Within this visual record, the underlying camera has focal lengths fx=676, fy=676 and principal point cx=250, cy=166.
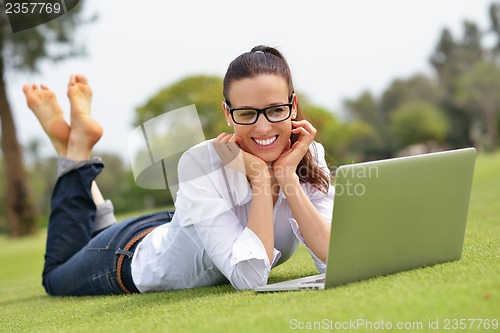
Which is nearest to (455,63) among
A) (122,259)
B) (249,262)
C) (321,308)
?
(122,259)

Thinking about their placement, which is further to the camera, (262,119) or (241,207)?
(241,207)

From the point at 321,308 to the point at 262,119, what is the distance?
1.06 meters

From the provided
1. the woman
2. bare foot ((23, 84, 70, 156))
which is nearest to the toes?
bare foot ((23, 84, 70, 156))

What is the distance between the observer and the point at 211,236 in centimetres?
288

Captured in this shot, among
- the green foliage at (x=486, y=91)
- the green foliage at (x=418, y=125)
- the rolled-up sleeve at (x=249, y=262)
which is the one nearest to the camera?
the rolled-up sleeve at (x=249, y=262)

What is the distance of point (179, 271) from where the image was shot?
327 cm

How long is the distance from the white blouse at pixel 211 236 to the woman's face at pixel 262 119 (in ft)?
0.49

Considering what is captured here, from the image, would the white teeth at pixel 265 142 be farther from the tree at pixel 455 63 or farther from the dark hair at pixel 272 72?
the tree at pixel 455 63

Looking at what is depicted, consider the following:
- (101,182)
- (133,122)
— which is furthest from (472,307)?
(133,122)

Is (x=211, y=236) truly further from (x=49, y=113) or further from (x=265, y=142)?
(x=49, y=113)

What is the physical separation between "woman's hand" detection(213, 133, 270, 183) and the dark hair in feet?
0.62

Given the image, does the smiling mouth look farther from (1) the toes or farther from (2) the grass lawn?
(1) the toes

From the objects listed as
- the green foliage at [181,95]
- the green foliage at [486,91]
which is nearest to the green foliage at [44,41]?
the green foliage at [181,95]

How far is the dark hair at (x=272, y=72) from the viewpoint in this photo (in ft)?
9.55
